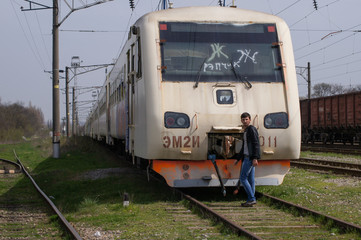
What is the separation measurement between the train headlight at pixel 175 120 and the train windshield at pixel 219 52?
0.62 m

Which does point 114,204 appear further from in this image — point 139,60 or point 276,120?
point 276,120

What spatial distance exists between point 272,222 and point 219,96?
97.3 inches

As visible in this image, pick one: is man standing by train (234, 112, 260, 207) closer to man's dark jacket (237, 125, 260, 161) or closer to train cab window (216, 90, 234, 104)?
man's dark jacket (237, 125, 260, 161)

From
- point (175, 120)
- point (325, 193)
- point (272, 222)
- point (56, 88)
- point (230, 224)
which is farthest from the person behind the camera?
point (56, 88)

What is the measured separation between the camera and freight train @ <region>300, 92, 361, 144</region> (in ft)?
89.0

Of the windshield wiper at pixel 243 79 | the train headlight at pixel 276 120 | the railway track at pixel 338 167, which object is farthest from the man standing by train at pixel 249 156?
the railway track at pixel 338 167

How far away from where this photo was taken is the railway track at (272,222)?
5871 millimetres

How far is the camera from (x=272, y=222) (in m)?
6.57

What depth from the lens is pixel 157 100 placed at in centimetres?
802

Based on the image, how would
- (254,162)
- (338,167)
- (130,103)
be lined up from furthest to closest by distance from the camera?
(338,167)
(130,103)
(254,162)

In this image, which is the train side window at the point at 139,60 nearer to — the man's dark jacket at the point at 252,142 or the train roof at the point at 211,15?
the train roof at the point at 211,15

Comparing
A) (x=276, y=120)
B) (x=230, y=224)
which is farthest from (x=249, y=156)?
(x=230, y=224)

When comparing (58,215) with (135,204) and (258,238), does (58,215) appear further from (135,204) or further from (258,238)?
(258,238)

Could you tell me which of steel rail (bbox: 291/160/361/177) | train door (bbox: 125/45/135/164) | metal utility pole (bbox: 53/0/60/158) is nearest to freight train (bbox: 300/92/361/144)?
steel rail (bbox: 291/160/361/177)
